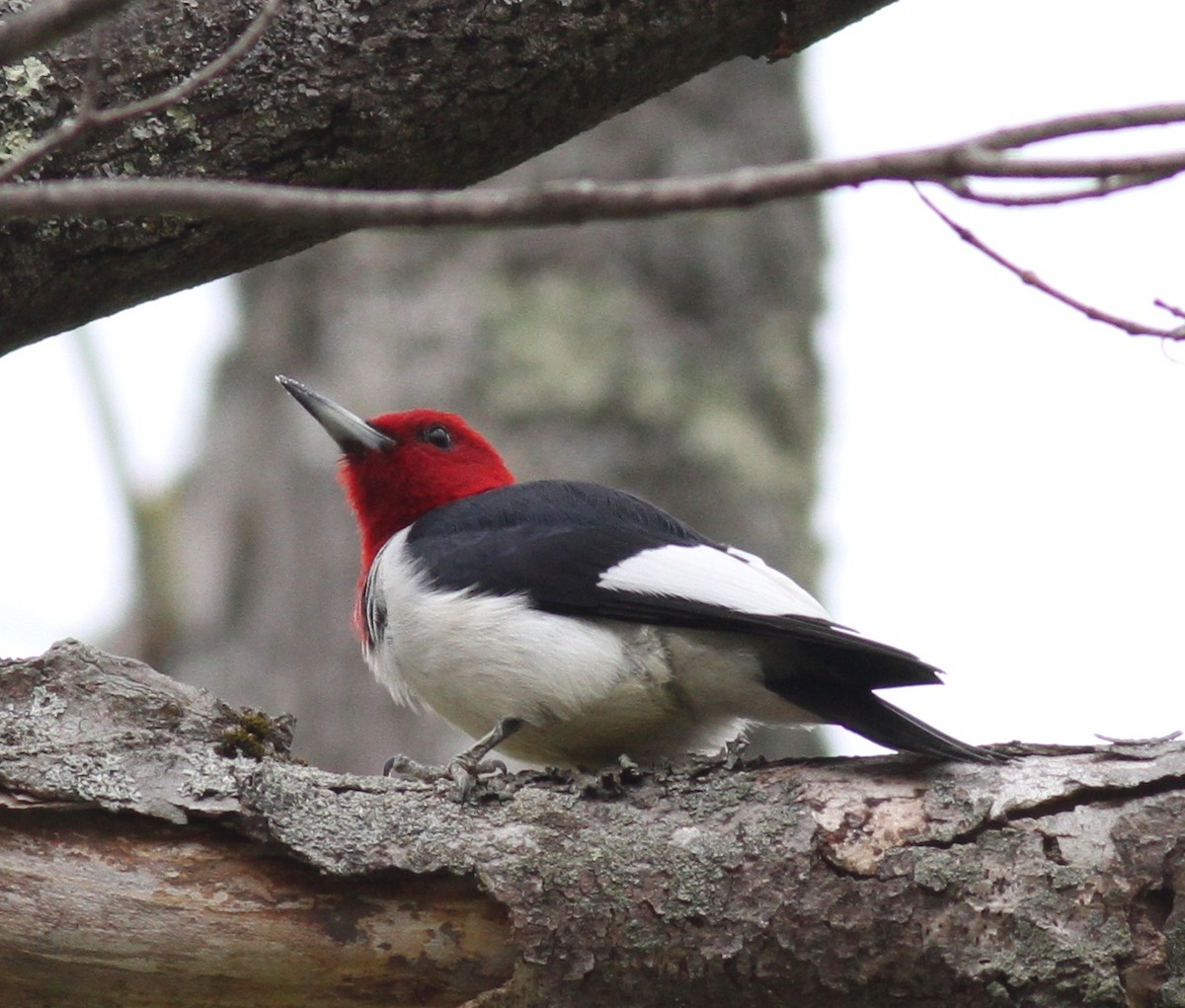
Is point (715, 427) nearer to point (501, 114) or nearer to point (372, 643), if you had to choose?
point (372, 643)

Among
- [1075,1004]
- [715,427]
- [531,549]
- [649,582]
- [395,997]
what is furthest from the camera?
[715,427]

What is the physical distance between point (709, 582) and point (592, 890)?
2.94 feet

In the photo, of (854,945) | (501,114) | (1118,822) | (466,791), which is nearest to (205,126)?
(501,114)

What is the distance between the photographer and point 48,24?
4.23 ft

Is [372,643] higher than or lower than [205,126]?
lower

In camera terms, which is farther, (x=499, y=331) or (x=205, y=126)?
(x=499, y=331)

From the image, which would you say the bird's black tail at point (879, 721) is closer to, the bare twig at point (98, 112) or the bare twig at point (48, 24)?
the bare twig at point (98, 112)

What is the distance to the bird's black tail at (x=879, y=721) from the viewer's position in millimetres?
2631

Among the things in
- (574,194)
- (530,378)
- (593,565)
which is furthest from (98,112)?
(530,378)

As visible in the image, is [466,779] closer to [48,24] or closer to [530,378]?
[48,24]

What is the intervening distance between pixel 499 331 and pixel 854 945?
13.7ft

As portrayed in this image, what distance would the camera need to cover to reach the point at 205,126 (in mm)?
2607

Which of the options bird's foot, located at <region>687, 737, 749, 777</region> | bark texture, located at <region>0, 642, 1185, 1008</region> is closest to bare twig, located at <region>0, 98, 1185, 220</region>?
bark texture, located at <region>0, 642, 1185, 1008</region>

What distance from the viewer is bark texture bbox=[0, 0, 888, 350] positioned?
2.57m
